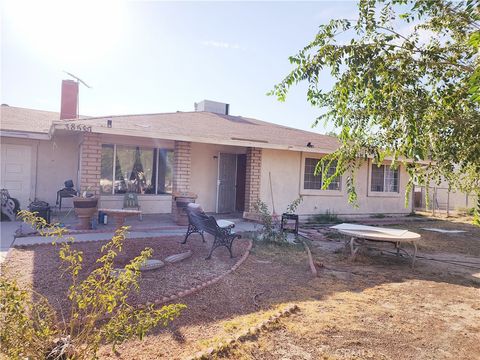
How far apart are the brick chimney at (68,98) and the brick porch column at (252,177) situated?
23.2 ft

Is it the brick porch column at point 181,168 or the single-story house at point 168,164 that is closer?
the brick porch column at point 181,168

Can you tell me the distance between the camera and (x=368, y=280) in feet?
18.9

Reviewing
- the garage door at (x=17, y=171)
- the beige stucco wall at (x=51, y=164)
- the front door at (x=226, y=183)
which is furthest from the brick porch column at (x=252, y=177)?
the garage door at (x=17, y=171)

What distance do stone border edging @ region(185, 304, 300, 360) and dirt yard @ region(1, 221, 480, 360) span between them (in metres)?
0.06

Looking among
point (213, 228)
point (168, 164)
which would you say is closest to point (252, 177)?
point (168, 164)

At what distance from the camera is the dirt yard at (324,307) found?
3.27 meters

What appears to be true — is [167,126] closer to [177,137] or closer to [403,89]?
[177,137]

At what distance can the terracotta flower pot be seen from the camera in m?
8.02

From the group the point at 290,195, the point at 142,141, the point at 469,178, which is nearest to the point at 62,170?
the point at 142,141

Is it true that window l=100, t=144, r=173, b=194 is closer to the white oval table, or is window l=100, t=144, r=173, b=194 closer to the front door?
the front door

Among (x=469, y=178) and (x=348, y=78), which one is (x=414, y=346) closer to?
(x=469, y=178)

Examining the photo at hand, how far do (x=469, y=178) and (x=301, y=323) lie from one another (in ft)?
7.59

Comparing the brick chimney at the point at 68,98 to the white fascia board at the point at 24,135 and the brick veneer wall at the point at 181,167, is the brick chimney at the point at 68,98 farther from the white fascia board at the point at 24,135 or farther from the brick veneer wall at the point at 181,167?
the brick veneer wall at the point at 181,167

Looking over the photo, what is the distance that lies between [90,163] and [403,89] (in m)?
7.85
